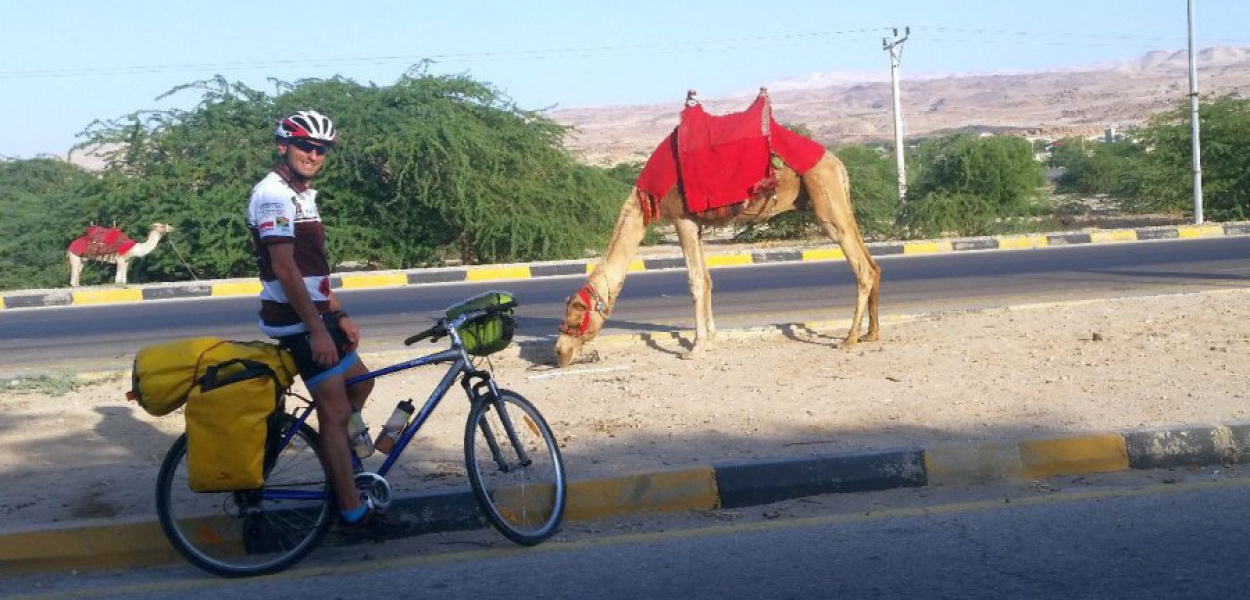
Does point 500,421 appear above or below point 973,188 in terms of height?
below

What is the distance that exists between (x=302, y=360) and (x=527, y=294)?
1236 centimetres

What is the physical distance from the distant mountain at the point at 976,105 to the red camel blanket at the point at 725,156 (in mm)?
66643

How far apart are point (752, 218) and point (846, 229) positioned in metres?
0.79

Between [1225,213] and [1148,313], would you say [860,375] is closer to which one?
[1148,313]

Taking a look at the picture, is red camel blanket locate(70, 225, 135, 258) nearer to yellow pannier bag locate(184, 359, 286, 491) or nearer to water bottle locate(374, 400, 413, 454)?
water bottle locate(374, 400, 413, 454)

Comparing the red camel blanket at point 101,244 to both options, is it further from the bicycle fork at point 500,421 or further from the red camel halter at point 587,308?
the bicycle fork at point 500,421

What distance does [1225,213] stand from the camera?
93.4 ft

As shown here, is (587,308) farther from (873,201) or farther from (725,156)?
(873,201)

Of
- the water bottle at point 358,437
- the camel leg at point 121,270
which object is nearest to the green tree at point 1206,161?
the camel leg at point 121,270

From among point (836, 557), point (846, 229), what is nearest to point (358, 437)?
point (836, 557)

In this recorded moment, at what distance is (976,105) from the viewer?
136250 millimetres

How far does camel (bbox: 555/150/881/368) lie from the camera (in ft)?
34.4

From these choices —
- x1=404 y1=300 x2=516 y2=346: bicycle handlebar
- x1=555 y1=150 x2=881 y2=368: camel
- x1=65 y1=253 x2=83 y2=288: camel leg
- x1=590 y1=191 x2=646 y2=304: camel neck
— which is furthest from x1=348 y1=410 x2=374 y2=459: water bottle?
x1=65 y1=253 x2=83 y2=288: camel leg

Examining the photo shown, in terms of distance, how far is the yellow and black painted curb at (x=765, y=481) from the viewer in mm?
5859
